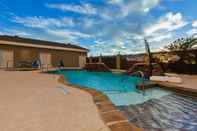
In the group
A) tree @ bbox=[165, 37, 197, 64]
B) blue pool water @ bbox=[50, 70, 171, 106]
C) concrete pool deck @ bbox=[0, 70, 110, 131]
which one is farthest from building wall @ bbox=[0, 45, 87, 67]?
concrete pool deck @ bbox=[0, 70, 110, 131]

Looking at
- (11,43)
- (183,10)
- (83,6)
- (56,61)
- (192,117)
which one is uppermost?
(83,6)

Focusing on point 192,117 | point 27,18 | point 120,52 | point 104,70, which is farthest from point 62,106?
point 120,52

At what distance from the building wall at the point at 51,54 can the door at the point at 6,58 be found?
31cm

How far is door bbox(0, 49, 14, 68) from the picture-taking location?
47.7ft

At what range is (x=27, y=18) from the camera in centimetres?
1438

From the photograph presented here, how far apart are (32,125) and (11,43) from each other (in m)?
15.1

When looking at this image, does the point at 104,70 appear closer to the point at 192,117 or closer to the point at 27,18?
the point at 27,18

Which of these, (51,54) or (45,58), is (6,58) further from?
(51,54)

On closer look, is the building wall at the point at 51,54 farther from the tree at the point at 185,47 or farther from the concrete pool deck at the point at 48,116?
the concrete pool deck at the point at 48,116

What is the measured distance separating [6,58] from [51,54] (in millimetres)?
5091

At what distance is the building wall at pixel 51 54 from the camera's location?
615 inches

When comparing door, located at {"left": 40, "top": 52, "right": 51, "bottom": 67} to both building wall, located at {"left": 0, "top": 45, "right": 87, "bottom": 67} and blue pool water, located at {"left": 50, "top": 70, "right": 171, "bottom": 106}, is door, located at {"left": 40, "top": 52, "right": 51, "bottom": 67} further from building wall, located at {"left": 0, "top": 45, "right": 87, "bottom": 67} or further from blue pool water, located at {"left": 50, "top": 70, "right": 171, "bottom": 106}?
blue pool water, located at {"left": 50, "top": 70, "right": 171, "bottom": 106}

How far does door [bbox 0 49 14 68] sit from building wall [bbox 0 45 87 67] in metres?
0.31

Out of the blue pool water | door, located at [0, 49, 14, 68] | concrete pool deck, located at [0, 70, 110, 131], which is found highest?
door, located at [0, 49, 14, 68]
